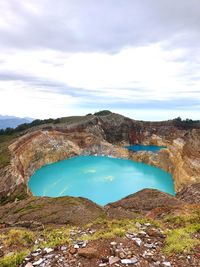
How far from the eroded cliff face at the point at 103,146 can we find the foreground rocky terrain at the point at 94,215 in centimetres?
28

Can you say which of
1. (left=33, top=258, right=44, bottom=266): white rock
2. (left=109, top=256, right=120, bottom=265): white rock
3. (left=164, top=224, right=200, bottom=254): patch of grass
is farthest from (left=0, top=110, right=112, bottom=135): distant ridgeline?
(left=109, top=256, right=120, bottom=265): white rock

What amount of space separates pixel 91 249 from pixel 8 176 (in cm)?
5569

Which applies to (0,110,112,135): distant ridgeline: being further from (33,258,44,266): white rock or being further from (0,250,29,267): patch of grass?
(33,258,44,266): white rock

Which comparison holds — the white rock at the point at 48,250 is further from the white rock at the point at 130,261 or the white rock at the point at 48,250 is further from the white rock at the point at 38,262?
the white rock at the point at 130,261

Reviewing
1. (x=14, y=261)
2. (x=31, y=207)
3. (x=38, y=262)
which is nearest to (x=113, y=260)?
(x=38, y=262)

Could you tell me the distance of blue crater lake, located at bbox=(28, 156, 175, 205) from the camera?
64.3 meters

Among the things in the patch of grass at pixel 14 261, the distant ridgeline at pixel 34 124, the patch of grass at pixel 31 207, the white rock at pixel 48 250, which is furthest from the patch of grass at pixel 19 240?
the distant ridgeline at pixel 34 124

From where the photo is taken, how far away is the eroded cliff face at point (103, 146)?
71875 millimetres

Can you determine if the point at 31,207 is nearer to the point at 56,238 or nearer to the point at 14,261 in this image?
the point at 56,238

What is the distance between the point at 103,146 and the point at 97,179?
37935 mm

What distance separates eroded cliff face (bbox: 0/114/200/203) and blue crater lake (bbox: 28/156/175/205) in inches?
127

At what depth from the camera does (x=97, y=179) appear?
74.8 metres

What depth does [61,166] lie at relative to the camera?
3578 inches

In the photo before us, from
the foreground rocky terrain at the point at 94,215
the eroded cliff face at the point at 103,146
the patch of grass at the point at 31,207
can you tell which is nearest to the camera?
the foreground rocky terrain at the point at 94,215
